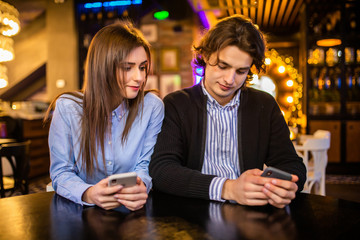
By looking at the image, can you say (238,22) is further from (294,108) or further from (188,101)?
(294,108)

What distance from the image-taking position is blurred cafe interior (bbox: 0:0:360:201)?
199 inches

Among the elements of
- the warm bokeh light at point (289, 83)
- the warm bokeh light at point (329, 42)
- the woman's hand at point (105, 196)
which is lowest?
the woman's hand at point (105, 196)

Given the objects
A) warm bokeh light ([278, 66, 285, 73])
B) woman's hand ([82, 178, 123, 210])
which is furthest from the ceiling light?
warm bokeh light ([278, 66, 285, 73])

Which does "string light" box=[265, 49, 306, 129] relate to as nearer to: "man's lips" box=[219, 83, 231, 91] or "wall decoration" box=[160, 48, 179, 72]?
"wall decoration" box=[160, 48, 179, 72]

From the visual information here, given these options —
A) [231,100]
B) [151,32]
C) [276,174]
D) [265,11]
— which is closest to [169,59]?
[151,32]

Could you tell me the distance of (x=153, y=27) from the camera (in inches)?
252

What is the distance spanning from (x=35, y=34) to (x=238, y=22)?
27.6 feet

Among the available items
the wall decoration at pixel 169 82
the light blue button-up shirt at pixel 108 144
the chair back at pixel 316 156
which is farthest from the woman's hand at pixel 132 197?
the wall decoration at pixel 169 82

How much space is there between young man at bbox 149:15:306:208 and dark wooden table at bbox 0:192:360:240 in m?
0.32

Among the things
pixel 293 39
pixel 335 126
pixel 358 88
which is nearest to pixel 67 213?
pixel 335 126

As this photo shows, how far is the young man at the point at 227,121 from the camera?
1425 mm

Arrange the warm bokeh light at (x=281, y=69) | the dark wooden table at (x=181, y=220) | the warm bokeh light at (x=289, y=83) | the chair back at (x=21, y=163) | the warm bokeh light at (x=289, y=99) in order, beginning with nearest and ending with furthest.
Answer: the dark wooden table at (x=181, y=220)
the chair back at (x=21, y=163)
the warm bokeh light at (x=289, y=83)
the warm bokeh light at (x=289, y=99)
the warm bokeh light at (x=281, y=69)

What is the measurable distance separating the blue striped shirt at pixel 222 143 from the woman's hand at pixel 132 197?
0.53 metres

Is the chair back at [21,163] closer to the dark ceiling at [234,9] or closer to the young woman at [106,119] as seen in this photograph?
the young woman at [106,119]
